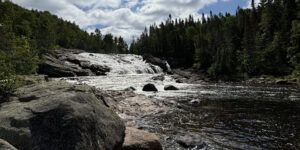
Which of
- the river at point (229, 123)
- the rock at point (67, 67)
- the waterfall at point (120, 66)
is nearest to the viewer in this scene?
the river at point (229, 123)

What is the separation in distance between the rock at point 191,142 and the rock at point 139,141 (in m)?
3.17

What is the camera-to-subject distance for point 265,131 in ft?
82.4

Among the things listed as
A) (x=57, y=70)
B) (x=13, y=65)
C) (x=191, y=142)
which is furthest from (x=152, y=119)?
(x=57, y=70)

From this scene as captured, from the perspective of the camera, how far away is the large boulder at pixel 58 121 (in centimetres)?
1245

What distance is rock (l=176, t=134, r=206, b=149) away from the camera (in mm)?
20156

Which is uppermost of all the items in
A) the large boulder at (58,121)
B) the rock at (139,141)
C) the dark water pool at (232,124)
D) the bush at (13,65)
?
the bush at (13,65)

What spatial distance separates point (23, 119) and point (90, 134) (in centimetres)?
234

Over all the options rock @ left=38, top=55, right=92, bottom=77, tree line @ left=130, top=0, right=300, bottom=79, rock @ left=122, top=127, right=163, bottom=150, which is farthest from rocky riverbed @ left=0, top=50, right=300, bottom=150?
rock @ left=38, top=55, right=92, bottom=77

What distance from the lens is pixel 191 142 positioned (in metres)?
20.5

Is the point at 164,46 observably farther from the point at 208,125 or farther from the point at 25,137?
the point at 25,137

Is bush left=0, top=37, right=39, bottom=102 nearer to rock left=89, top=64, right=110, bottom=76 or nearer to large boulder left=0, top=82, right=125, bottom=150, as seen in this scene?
large boulder left=0, top=82, right=125, bottom=150

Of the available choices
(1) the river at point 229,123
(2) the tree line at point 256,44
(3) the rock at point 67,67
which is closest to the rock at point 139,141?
(1) the river at point 229,123

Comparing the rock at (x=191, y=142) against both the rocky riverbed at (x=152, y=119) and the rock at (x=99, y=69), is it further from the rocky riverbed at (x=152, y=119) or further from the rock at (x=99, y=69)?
the rock at (x=99, y=69)

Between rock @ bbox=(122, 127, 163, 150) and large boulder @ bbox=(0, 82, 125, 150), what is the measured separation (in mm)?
901
